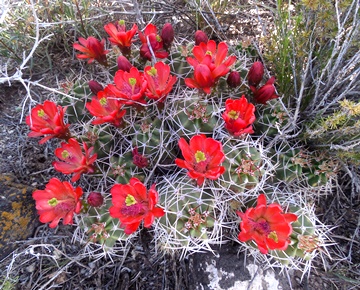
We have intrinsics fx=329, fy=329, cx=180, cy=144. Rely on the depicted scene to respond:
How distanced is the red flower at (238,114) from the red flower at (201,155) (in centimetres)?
13

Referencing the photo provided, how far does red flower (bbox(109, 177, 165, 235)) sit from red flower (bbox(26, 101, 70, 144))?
16.9 inches

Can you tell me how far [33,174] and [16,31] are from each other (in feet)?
3.76

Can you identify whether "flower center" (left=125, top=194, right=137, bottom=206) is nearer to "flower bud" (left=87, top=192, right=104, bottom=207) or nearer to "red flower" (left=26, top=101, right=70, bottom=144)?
"flower bud" (left=87, top=192, right=104, bottom=207)

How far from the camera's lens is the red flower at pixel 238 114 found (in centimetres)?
138

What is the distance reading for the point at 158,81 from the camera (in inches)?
61.2

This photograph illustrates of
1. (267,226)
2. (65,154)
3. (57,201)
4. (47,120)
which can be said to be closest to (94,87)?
(47,120)

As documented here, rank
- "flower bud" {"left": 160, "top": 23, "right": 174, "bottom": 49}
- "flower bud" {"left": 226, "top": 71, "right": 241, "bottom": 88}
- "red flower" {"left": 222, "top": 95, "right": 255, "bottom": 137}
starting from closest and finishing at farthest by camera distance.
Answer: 1. "red flower" {"left": 222, "top": 95, "right": 255, "bottom": 137}
2. "flower bud" {"left": 226, "top": 71, "right": 241, "bottom": 88}
3. "flower bud" {"left": 160, "top": 23, "right": 174, "bottom": 49}

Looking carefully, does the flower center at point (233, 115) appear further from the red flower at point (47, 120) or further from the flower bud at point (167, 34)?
the red flower at point (47, 120)

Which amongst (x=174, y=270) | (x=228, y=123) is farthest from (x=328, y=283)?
(x=228, y=123)

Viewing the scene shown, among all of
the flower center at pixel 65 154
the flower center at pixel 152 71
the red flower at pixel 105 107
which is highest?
the flower center at pixel 152 71

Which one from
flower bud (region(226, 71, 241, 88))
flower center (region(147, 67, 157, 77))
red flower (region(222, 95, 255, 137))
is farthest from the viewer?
Answer: flower bud (region(226, 71, 241, 88))

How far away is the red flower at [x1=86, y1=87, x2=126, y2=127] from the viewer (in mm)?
1507

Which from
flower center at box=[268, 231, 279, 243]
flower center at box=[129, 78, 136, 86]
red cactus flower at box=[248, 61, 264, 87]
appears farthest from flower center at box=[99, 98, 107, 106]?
flower center at box=[268, 231, 279, 243]

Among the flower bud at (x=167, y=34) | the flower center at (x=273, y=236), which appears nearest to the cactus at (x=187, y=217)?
the flower center at (x=273, y=236)
